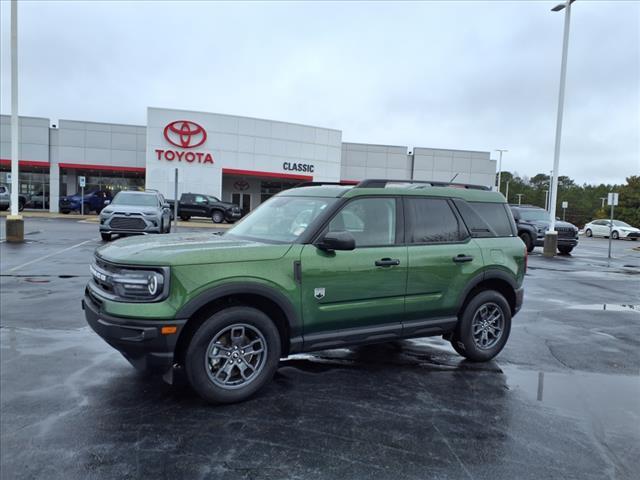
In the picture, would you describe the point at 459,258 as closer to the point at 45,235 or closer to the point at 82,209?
Result: the point at 45,235

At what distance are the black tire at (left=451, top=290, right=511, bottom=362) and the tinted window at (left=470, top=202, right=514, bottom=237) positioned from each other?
74 centimetres

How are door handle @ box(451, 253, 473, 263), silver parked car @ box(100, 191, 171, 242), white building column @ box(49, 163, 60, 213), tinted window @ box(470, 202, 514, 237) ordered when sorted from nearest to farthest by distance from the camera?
door handle @ box(451, 253, 473, 263) < tinted window @ box(470, 202, 514, 237) < silver parked car @ box(100, 191, 171, 242) < white building column @ box(49, 163, 60, 213)

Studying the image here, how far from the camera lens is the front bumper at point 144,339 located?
3.77 metres

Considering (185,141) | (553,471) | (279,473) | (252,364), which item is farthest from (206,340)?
(185,141)

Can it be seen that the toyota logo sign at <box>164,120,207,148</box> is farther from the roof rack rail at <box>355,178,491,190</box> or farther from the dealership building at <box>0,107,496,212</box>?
the roof rack rail at <box>355,178,491,190</box>

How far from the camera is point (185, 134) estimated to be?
117 ft

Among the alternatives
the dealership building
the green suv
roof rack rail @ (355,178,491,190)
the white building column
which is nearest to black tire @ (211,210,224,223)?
the dealership building

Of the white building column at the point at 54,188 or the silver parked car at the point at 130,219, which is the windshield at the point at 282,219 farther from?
the white building column at the point at 54,188

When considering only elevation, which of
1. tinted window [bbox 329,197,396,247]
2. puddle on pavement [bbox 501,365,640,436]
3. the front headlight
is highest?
tinted window [bbox 329,197,396,247]

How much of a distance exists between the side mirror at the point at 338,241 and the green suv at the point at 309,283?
1cm

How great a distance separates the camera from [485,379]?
506 centimetres

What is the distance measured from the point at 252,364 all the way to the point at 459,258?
7.90 feet

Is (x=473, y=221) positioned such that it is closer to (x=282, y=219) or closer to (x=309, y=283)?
(x=282, y=219)

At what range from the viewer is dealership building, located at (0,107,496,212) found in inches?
1405
